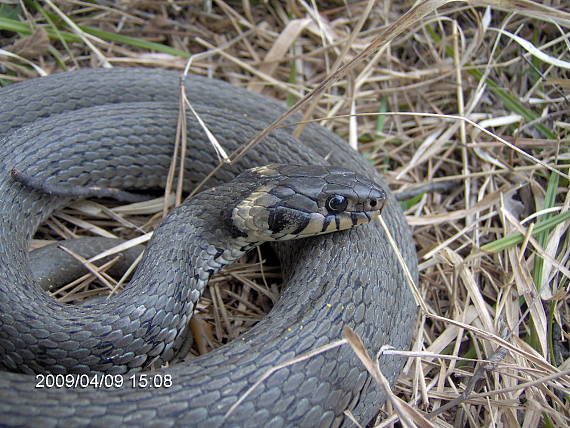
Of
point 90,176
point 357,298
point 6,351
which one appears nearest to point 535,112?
point 357,298

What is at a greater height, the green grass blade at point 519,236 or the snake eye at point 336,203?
the snake eye at point 336,203

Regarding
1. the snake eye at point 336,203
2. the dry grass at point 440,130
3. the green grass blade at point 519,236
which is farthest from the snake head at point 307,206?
the green grass blade at point 519,236

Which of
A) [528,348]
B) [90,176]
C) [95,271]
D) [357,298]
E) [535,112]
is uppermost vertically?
[90,176]

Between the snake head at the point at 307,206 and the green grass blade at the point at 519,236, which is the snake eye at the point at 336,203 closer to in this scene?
the snake head at the point at 307,206

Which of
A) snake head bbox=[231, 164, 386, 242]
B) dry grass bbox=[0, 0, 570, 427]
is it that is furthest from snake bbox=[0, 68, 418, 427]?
dry grass bbox=[0, 0, 570, 427]

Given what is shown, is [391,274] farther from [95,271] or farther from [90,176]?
[90,176]
